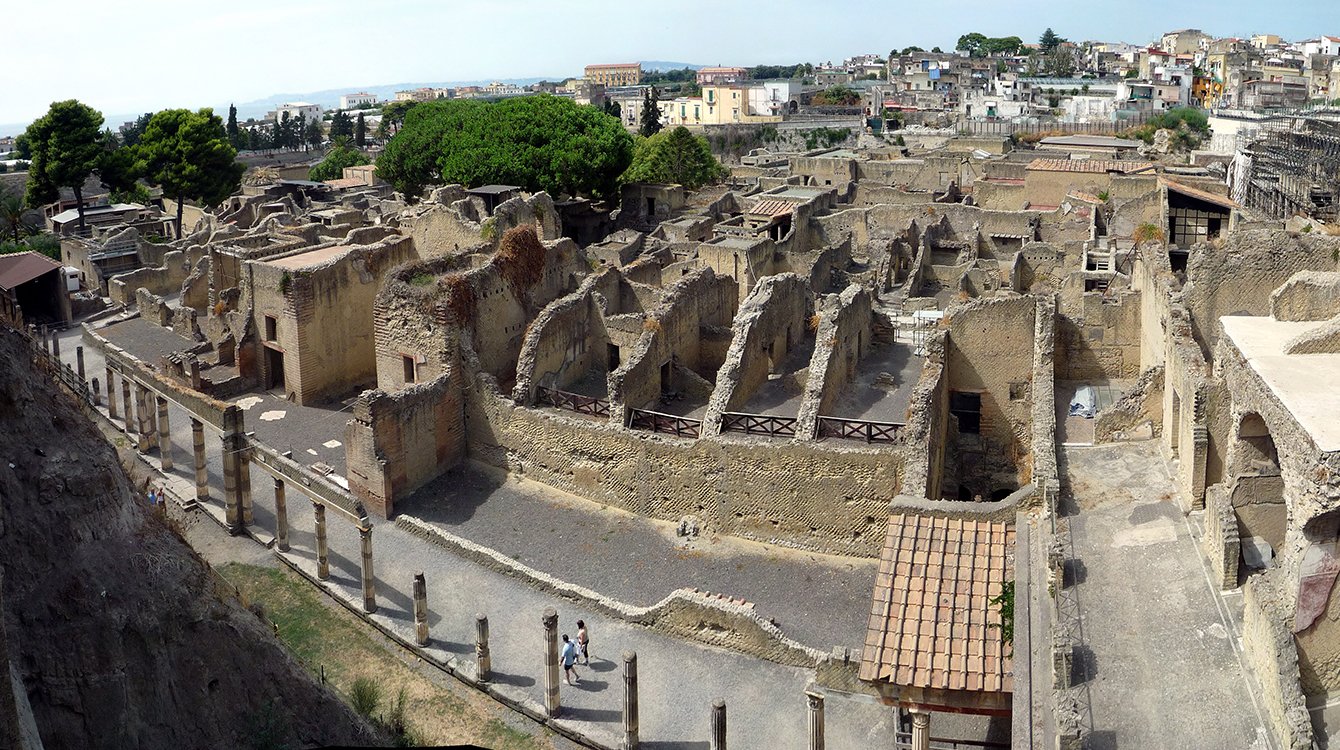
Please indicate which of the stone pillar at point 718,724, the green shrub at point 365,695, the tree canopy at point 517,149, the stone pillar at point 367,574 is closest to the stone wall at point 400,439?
the stone pillar at point 367,574

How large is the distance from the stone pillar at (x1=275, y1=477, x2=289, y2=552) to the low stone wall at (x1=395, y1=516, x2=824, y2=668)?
578 cm

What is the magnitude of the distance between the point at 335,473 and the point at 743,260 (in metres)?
17.0

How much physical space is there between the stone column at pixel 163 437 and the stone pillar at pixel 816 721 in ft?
60.6

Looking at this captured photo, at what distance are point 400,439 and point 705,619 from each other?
8806mm

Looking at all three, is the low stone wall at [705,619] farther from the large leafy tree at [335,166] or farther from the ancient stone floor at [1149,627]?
the large leafy tree at [335,166]

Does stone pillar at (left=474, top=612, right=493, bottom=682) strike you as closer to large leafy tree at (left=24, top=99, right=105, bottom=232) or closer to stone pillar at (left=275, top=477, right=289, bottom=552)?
stone pillar at (left=275, top=477, right=289, bottom=552)

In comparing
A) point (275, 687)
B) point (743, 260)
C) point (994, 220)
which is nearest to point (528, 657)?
point (275, 687)

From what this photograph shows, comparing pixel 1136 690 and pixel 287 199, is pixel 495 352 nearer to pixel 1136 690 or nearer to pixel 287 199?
pixel 1136 690

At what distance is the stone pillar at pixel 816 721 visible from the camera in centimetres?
1619

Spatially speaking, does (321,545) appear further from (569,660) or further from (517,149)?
(517,149)

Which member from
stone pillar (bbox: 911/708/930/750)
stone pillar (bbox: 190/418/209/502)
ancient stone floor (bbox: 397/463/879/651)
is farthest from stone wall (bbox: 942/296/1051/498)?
stone pillar (bbox: 190/418/209/502)

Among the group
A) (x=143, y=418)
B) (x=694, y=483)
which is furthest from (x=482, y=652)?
(x=143, y=418)

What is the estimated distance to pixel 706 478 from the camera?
22562 millimetres

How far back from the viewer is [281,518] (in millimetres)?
23656
